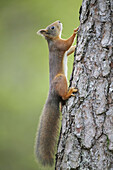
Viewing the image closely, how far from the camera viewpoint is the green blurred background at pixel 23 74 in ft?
15.8

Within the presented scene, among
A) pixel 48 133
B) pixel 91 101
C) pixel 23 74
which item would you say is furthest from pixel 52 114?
pixel 23 74

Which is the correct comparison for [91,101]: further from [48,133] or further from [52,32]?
[52,32]

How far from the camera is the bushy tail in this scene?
1.74m

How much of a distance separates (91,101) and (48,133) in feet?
1.53

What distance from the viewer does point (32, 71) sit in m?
5.02

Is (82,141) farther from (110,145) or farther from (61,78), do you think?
(61,78)

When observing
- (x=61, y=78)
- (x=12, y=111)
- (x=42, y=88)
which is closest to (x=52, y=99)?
(x=61, y=78)

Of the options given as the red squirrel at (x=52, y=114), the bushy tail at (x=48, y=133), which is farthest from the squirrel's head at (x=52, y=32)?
the bushy tail at (x=48, y=133)

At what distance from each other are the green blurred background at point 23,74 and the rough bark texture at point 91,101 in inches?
123

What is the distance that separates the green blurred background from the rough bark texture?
3124 mm

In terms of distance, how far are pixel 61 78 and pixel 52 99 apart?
0.63ft

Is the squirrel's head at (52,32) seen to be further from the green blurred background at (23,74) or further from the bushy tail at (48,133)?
the green blurred background at (23,74)

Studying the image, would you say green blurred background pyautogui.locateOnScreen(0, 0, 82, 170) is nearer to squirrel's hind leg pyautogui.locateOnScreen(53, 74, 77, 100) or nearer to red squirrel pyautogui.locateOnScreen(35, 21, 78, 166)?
red squirrel pyautogui.locateOnScreen(35, 21, 78, 166)

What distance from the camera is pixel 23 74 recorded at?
5.10 m
